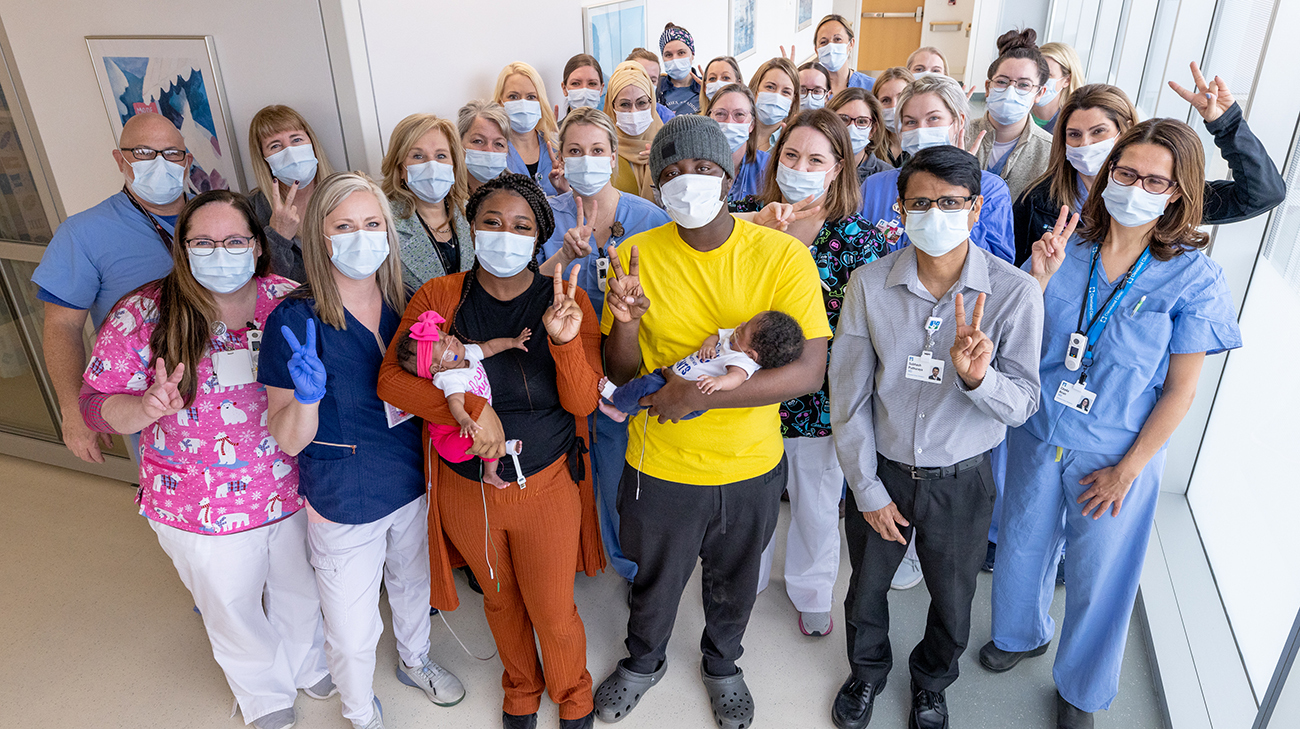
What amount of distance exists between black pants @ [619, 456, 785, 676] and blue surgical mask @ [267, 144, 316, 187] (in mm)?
1843

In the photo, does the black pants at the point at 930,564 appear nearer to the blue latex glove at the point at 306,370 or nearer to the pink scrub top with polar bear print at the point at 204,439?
the blue latex glove at the point at 306,370

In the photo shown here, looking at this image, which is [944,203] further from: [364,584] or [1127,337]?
[364,584]

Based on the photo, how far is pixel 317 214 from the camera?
2125 millimetres

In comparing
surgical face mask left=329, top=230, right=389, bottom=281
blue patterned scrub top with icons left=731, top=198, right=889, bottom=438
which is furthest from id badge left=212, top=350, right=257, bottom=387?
blue patterned scrub top with icons left=731, top=198, right=889, bottom=438

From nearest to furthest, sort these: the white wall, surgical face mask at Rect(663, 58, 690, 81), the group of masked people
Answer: the group of masked people → the white wall → surgical face mask at Rect(663, 58, 690, 81)

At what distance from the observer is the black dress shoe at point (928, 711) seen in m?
2.41

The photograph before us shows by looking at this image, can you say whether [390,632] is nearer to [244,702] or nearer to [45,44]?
[244,702]

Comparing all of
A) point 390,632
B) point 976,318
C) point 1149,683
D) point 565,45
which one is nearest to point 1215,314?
point 976,318

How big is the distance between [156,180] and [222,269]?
Answer: 0.79 m

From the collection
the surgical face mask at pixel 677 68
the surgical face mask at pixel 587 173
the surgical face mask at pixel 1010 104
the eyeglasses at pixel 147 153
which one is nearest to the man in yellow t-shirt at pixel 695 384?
the surgical face mask at pixel 587 173

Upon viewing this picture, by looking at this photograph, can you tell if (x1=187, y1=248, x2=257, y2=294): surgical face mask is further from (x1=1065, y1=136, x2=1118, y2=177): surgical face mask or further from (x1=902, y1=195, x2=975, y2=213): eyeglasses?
(x1=1065, y1=136, x2=1118, y2=177): surgical face mask

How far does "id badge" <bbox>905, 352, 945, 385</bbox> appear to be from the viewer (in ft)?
6.61

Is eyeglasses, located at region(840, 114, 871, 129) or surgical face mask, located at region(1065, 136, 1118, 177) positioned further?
eyeglasses, located at region(840, 114, 871, 129)

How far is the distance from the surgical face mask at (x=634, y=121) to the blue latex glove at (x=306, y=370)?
7.54ft
